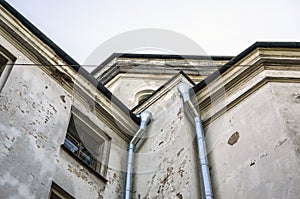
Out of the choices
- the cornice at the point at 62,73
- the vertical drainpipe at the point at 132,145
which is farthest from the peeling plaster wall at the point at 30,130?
the vertical drainpipe at the point at 132,145

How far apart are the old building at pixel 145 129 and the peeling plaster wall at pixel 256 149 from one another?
19mm

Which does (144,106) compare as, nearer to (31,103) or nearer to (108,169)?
(108,169)

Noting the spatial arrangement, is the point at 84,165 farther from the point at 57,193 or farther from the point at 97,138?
the point at 97,138

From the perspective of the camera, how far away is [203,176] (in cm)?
661

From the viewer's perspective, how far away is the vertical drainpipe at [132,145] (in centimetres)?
724

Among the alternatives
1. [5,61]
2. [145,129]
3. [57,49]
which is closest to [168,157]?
[145,129]

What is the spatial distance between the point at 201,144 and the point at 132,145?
1586 millimetres

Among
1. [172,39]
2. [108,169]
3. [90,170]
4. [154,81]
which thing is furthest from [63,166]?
[172,39]

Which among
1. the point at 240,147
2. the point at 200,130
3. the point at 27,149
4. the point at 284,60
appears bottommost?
the point at 27,149

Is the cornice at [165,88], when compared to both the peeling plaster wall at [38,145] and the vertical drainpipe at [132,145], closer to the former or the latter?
the vertical drainpipe at [132,145]

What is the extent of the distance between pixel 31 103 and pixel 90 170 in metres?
1.54

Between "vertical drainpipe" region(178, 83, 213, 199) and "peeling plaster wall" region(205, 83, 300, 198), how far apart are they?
0.25 m

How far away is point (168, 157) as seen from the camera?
7.39 metres

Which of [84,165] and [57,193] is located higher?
[84,165]
